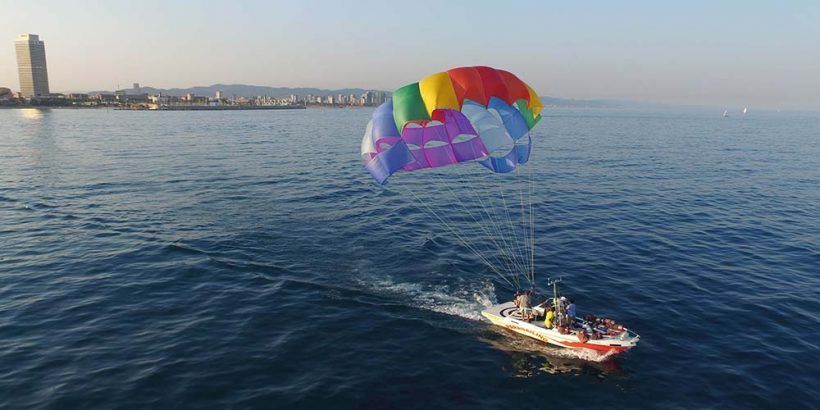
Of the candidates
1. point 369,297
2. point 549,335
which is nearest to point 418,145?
point 369,297

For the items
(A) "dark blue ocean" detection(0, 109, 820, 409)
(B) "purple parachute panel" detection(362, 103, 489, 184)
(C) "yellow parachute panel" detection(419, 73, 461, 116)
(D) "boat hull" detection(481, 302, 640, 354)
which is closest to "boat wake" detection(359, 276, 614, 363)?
(A) "dark blue ocean" detection(0, 109, 820, 409)

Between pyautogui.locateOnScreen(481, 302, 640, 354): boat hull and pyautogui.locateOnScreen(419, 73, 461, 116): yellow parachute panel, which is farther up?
pyautogui.locateOnScreen(419, 73, 461, 116): yellow parachute panel

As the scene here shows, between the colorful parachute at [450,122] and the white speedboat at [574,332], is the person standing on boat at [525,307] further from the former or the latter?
the colorful parachute at [450,122]

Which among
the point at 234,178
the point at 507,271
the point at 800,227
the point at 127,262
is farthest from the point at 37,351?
the point at 800,227

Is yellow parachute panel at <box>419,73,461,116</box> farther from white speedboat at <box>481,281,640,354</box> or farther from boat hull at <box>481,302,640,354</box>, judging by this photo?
boat hull at <box>481,302,640,354</box>

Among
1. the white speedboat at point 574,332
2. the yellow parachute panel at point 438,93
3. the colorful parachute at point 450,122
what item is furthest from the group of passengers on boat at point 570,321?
the yellow parachute panel at point 438,93

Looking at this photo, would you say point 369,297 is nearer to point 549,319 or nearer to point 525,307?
point 525,307
